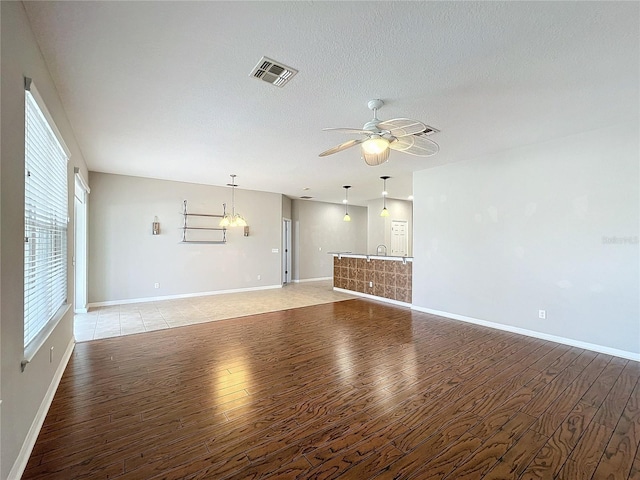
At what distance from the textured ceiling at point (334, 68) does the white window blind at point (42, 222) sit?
0.57 m

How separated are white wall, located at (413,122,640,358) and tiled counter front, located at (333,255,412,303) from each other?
0.77 m

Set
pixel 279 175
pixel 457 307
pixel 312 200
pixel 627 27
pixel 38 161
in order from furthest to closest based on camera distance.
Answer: pixel 312 200 → pixel 279 175 → pixel 457 307 → pixel 38 161 → pixel 627 27

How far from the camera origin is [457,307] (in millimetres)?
4973

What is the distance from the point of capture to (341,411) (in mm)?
2299

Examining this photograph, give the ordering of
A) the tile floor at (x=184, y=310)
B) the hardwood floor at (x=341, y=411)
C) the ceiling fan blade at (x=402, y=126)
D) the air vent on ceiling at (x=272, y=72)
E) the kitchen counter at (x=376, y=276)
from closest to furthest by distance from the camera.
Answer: the hardwood floor at (x=341, y=411) → the air vent on ceiling at (x=272, y=72) → the ceiling fan blade at (x=402, y=126) → the tile floor at (x=184, y=310) → the kitchen counter at (x=376, y=276)

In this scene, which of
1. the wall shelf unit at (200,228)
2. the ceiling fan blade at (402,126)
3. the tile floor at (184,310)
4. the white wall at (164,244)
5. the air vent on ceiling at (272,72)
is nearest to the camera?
the air vent on ceiling at (272,72)

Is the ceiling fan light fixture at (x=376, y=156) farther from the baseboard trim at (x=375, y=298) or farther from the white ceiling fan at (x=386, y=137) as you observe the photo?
the baseboard trim at (x=375, y=298)

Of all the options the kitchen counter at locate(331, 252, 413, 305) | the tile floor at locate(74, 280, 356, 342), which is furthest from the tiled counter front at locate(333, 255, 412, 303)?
the tile floor at locate(74, 280, 356, 342)

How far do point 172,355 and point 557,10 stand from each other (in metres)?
4.53

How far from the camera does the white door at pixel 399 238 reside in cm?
962

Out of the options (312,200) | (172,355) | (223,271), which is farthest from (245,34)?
(312,200)

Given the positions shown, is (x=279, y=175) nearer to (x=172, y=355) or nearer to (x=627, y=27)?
(x=172, y=355)

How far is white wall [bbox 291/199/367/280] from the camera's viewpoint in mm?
9547

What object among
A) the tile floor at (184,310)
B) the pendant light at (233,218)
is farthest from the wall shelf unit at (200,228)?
the tile floor at (184,310)
